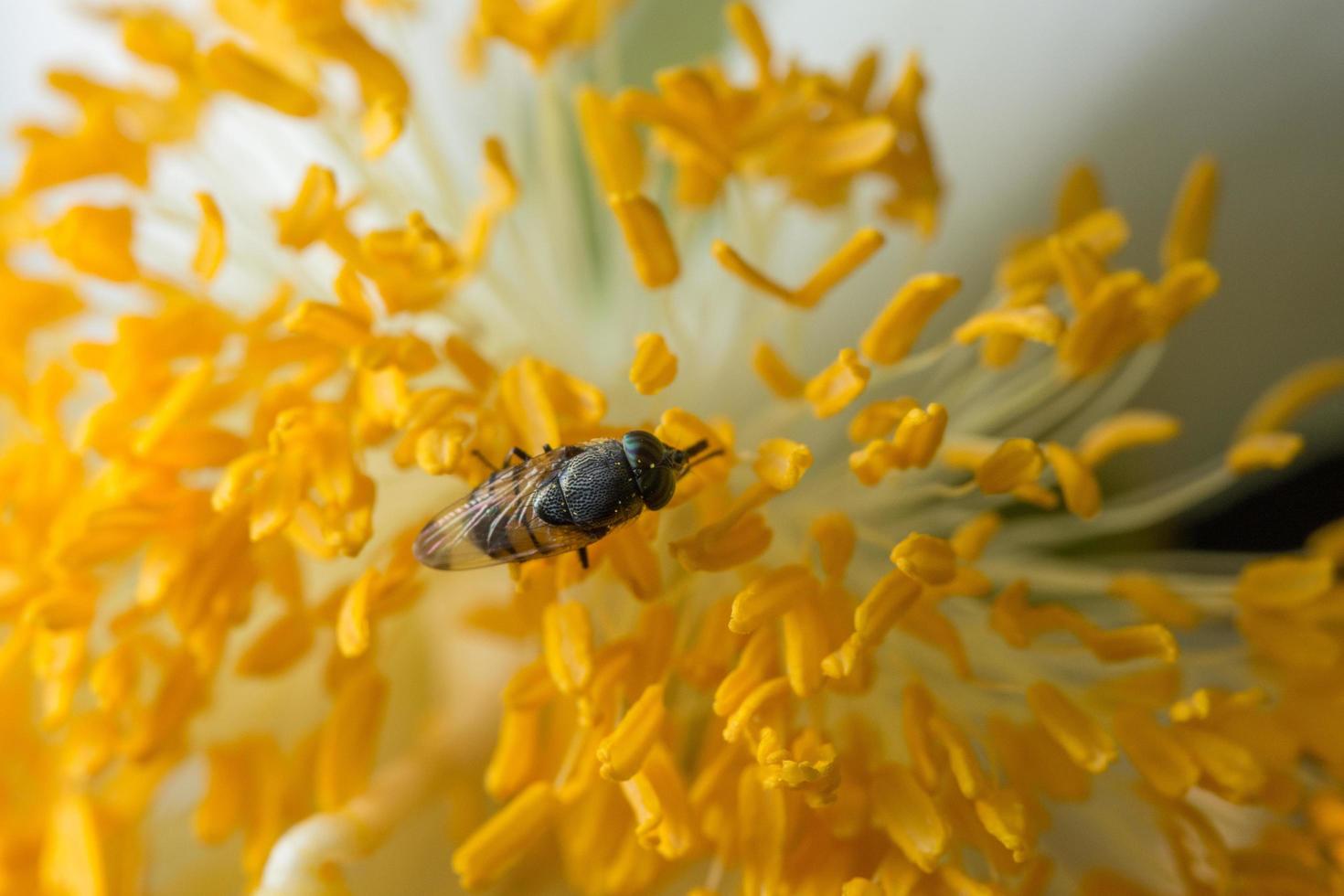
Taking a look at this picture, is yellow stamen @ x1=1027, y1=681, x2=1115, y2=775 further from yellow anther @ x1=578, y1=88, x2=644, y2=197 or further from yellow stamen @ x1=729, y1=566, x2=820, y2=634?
yellow anther @ x1=578, y1=88, x2=644, y2=197

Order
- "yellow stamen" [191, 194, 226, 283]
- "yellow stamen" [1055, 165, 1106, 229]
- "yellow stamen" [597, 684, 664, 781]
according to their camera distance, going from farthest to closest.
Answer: "yellow stamen" [1055, 165, 1106, 229]
"yellow stamen" [191, 194, 226, 283]
"yellow stamen" [597, 684, 664, 781]

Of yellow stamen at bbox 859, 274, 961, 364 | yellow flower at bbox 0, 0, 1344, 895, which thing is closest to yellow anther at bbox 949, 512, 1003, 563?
yellow flower at bbox 0, 0, 1344, 895

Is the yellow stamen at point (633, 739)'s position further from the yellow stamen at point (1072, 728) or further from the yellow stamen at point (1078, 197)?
the yellow stamen at point (1078, 197)

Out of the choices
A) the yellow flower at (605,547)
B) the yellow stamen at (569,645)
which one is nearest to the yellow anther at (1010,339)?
the yellow flower at (605,547)

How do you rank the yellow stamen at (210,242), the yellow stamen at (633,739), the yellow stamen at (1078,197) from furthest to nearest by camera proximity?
the yellow stamen at (1078,197)
the yellow stamen at (210,242)
the yellow stamen at (633,739)

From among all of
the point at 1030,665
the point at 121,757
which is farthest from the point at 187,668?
the point at 1030,665

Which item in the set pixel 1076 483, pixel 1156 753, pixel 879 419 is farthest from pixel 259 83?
pixel 1156 753

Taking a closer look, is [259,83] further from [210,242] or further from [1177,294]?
[1177,294]
